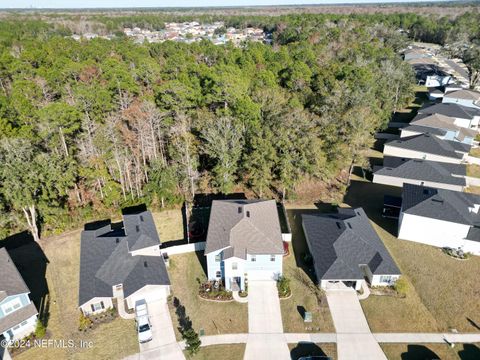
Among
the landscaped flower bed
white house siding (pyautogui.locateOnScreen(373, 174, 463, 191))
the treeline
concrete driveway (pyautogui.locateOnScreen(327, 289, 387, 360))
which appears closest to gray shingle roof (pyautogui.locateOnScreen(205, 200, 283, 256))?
the landscaped flower bed

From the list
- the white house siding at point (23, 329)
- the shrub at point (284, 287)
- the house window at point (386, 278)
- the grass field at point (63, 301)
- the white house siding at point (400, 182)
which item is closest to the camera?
the grass field at point (63, 301)

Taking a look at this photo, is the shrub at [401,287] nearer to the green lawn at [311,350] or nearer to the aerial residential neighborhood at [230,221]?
the aerial residential neighborhood at [230,221]

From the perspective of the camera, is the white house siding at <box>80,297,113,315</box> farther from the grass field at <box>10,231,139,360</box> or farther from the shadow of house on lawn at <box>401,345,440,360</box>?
the shadow of house on lawn at <box>401,345,440,360</box>

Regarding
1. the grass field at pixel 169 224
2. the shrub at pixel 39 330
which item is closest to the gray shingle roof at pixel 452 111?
the grass field at pixel 169 224

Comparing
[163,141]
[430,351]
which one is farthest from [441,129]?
[163,141]

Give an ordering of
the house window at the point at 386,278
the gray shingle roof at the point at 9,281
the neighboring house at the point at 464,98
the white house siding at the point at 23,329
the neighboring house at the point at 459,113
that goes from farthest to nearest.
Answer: the neighboring house at the point at 464,98 < the neighboring house at the point at 459,113 < the house window at the point at 386,278 < the white house siding at the point at 23,329 < the gray shingle roof at the point at 9,281

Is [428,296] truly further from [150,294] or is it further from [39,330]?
[39,330]
